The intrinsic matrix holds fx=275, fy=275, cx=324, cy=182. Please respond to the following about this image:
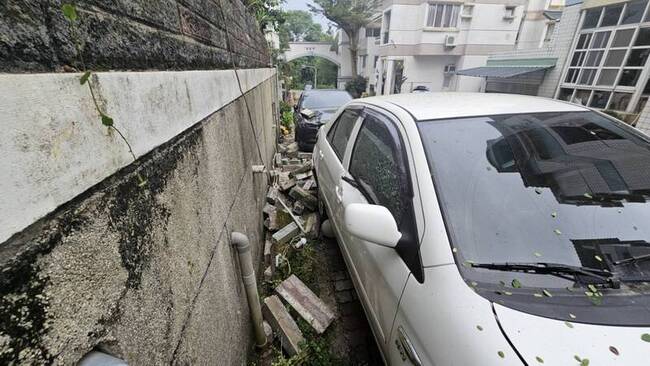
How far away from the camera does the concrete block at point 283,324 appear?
210 centimetres

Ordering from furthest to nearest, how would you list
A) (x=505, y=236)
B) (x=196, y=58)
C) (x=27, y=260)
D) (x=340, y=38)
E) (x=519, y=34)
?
(x=340, y=38) < (x=519, y=34) < (x=196, y=58) < (x=505, y=236) < (x=27, y=260)

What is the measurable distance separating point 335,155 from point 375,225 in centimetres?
161

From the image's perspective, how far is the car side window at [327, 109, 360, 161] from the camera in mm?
2736

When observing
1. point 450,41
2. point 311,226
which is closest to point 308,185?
point 311,226

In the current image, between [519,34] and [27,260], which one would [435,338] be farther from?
[519,34]

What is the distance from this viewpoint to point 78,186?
0.58 metres

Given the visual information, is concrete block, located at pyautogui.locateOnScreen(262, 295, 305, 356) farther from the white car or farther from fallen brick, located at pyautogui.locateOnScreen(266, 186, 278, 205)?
fallen brick, located at pyautogui.locateOnScreen(266, 186, 278, 205)

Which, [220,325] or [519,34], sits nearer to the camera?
[220,325]

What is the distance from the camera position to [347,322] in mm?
2477

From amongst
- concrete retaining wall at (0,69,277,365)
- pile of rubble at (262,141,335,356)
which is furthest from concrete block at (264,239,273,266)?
concrete retaining wall at (0,69,277,365)

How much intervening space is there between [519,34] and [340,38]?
1692cm

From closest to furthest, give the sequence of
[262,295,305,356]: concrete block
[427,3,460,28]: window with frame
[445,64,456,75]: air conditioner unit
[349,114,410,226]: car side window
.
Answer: [349,114,410,226]: car side window < [262,295,305,356]: concrete block < [427,3,460,28]: window with frame < [445,64,456,75]: air conditioner unit

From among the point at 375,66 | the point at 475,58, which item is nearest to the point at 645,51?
the point at 475,58

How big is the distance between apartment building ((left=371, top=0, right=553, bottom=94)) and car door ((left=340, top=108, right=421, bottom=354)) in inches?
819
